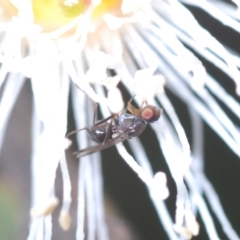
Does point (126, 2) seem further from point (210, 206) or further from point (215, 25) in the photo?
point (210, 206)

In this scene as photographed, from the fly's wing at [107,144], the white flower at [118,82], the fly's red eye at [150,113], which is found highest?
the white flower at [118,82]

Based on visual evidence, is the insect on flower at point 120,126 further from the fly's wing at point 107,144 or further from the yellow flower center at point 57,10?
the yellow flower center at point 57,10

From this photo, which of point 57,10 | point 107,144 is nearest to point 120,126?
point 107,144

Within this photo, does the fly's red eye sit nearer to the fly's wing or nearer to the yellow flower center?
the fly's wing

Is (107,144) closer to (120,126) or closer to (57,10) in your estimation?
(120,126)

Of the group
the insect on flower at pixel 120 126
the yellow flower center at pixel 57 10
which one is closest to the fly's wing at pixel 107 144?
the insect on flower at pixel 120 126

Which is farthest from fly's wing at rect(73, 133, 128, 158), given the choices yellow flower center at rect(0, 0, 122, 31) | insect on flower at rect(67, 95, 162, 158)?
yellow flower center at rect(0, 0, 122, 31)

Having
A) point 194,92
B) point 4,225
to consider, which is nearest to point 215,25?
point 194,92
